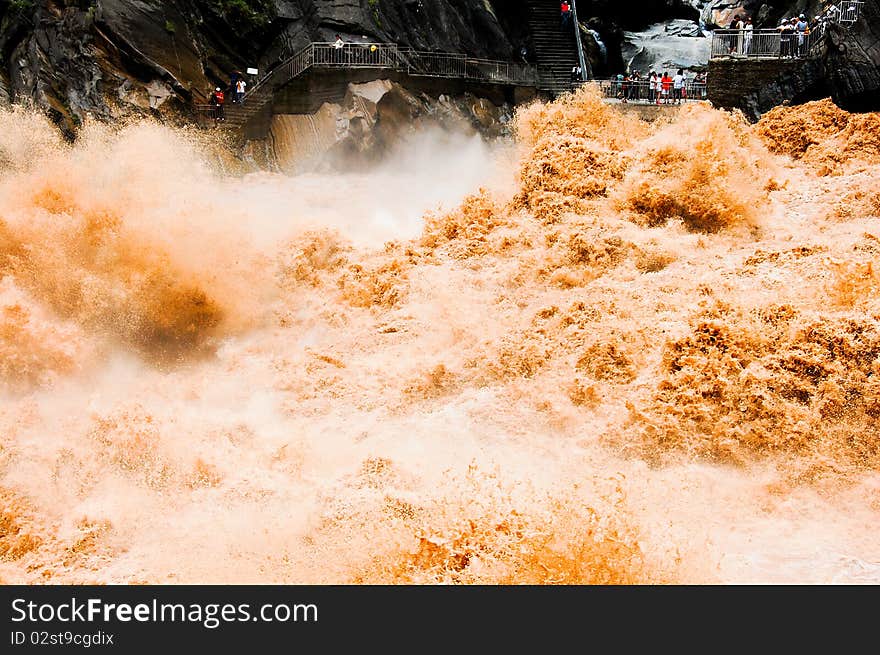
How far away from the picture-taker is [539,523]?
6871mm

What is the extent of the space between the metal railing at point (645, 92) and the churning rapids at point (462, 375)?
5.87 m

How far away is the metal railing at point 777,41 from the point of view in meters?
19.2

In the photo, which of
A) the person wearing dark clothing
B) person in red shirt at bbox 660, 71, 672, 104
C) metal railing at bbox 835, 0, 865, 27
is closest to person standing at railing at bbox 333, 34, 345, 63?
the person wearing dark clothing

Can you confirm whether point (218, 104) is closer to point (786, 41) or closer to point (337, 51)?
point (337, 51)

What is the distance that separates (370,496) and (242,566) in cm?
145

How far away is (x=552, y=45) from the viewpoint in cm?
2631

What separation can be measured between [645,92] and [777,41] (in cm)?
365

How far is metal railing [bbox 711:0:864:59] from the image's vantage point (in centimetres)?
1919

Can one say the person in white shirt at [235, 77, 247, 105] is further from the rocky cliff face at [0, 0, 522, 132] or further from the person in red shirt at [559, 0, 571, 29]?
the person in red shirt at [559, 0, 571, 29]

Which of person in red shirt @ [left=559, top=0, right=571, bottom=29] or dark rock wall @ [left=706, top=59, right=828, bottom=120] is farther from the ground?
person in red shirt @ [left=559, top=0, right=571, bottom=29]

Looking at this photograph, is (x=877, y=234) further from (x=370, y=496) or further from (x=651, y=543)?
(x=370, y=496)

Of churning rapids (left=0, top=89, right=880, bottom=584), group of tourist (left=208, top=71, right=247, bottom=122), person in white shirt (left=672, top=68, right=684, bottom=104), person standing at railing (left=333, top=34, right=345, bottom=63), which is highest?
person standing at railing (left=333, top=34, right=345, bottom=63)

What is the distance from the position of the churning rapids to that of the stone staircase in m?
8.73

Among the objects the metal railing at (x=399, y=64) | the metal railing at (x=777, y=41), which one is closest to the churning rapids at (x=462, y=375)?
the metal railing at (x=777, y=41)
